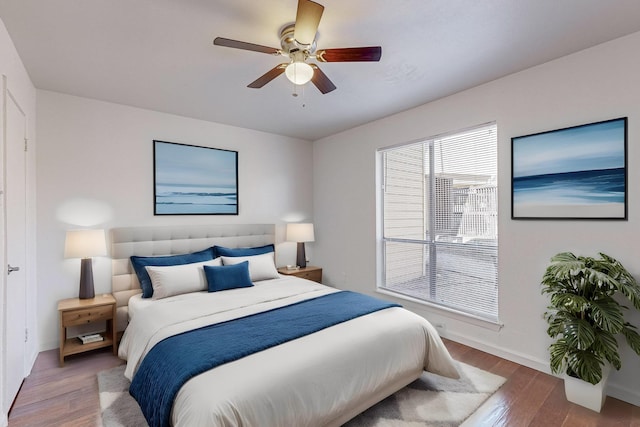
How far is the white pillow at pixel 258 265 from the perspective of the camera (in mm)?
3641

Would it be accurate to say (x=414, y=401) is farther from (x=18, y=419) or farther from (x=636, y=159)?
(x=18, y=419)

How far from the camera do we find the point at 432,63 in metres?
2.56

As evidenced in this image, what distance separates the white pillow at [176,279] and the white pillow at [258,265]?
1.27ft

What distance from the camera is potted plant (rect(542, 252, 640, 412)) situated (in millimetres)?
2045

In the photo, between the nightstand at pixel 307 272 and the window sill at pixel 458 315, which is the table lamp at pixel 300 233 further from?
the window sill at pixel 458 315

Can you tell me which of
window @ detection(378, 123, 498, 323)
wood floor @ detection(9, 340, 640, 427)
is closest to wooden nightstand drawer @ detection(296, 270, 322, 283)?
window @ detection(378, 123, 498, 323)

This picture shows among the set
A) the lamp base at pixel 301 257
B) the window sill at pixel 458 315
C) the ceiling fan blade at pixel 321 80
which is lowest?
the window sill at pixel 458 315

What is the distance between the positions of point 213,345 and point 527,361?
2.71 metres

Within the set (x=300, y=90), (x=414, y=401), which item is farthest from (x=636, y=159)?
(x=300, y=90)

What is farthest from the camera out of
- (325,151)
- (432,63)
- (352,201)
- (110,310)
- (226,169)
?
(325,151)

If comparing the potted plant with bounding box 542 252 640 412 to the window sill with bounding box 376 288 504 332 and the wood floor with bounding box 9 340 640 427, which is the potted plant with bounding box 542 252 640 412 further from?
the window sill with bounding box 376 288 504 332

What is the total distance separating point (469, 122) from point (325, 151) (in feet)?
7.62

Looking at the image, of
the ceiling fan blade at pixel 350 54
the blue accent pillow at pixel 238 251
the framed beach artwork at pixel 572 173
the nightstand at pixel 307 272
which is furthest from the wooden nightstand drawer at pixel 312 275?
the ceiling fan blade at pixel 350 54

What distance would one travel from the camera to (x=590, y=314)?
2.14 m
